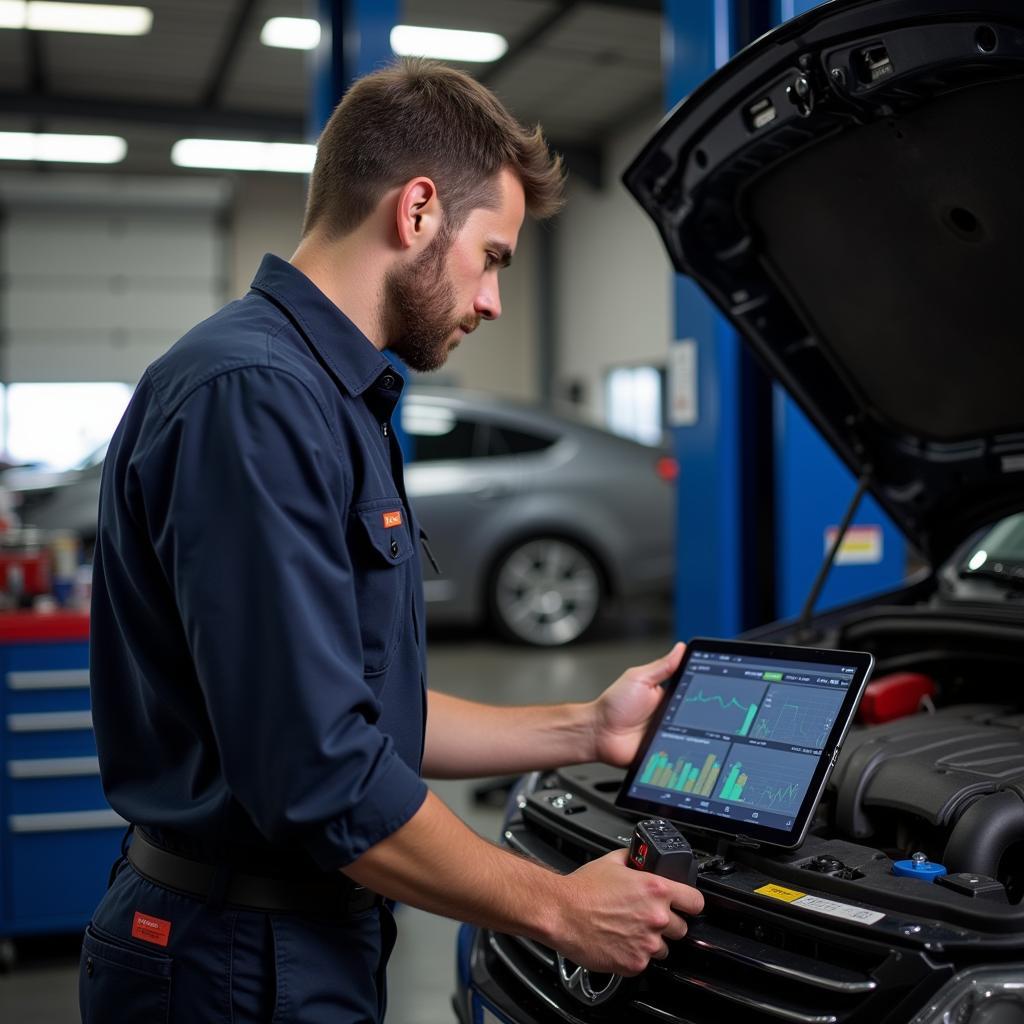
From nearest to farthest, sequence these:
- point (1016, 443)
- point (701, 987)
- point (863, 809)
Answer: point (701, 987) → point (863, 809) → point (1016, 443)

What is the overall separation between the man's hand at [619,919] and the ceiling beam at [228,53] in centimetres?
855

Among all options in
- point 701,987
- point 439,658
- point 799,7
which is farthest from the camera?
point 439,658

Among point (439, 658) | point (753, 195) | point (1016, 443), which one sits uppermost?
point (753, 195)

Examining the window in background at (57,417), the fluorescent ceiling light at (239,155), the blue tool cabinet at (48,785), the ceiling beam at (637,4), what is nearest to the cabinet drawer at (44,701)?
the blue tool cabinet at (48,785)

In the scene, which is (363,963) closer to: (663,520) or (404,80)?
(404,80)

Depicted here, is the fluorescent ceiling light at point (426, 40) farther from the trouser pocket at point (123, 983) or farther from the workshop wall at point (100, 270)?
the trouser pocket at point (123, 983)

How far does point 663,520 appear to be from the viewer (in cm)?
712

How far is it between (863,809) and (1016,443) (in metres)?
0.81

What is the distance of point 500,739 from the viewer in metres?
1.79

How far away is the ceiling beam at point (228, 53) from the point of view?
347 inches

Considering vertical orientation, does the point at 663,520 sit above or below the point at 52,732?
above

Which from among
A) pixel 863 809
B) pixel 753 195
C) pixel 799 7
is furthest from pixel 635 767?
pixel 799 7

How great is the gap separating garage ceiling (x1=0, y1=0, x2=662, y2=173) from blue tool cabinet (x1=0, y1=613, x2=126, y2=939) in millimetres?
6515

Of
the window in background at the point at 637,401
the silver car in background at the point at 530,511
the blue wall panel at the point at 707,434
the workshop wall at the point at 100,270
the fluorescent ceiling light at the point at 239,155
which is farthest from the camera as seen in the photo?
the workshop wall at the point at 100,270
